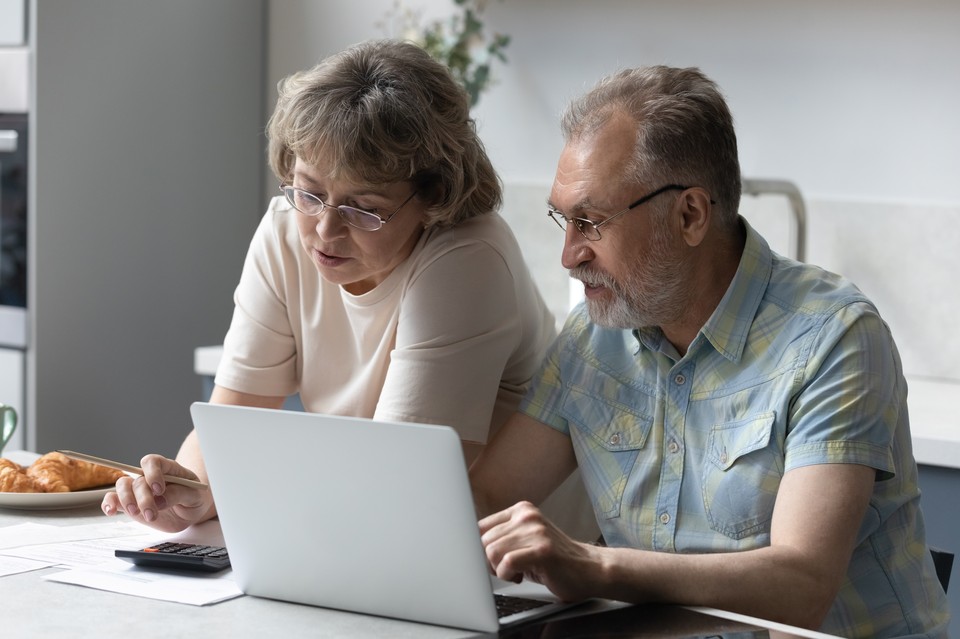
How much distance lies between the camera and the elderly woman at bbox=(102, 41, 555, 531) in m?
1.66

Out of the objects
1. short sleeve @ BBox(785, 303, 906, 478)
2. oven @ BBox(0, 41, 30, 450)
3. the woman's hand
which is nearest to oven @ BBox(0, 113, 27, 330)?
oven @ BBox(0, 41, 30, 450)

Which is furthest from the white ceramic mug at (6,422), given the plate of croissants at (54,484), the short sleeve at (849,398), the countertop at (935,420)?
the short sleeve at (849,398)

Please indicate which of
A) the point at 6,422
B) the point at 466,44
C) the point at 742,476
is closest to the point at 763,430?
the point at 742,476

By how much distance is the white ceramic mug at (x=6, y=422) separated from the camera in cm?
190

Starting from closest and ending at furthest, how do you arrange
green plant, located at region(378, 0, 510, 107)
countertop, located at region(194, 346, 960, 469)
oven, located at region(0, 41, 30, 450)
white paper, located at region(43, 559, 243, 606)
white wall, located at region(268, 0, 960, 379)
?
white paper, located at region(43, 559, 243, 606) → countertop, located at region(194, 346, 960, 469) → white wall, located at region(268, 0, 960, 379) → oven, located at region(0, 41, 30, 450) → green plant, located at region(378, 0, 510, 107)

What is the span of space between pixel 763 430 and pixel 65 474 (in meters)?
0.92

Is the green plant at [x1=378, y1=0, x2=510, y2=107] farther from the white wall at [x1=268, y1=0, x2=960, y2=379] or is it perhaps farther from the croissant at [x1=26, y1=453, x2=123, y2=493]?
the croissant at [x1=26, y1=453, x2=123, y2=493]

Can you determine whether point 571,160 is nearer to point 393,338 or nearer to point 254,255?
point 393,338

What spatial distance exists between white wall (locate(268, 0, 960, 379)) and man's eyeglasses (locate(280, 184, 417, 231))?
85 cm

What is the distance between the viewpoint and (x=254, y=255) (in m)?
1.87

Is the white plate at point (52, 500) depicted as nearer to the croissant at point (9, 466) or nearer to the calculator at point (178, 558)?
the croissant at point (9, 466)

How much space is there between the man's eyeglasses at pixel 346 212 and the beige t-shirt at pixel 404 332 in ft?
0.07

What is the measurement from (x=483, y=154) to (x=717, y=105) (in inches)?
15.6

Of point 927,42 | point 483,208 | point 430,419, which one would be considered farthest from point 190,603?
point 927,42
